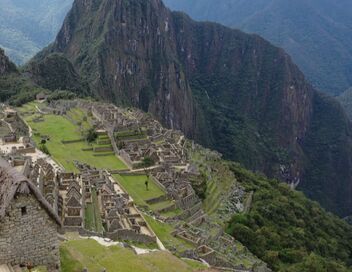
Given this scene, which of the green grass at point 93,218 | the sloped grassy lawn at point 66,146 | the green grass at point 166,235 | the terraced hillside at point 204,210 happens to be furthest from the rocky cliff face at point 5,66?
the green grass at point 93,218

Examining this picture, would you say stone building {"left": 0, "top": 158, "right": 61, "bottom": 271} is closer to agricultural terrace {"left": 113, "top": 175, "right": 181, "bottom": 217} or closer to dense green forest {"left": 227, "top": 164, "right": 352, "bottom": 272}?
agricultural terrace {"left": 113, "top": 175, "right": 181, "bottom": 217}

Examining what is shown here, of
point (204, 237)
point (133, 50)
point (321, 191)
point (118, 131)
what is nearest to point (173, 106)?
point (133, 50)

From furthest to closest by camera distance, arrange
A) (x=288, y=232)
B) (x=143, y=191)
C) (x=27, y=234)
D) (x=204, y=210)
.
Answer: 1. (x=288, y=232)
2. (x=204, y=210)
3. (x=143, y=191)
4. (x=27, y=234)

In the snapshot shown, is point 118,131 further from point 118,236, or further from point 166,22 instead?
point 166,22

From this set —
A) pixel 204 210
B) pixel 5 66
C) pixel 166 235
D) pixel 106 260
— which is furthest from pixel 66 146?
pixel 5 66

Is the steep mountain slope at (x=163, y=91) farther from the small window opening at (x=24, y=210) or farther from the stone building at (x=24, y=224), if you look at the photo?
the small window opening at (x=24, y=210)

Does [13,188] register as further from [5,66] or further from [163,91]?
[163,91]

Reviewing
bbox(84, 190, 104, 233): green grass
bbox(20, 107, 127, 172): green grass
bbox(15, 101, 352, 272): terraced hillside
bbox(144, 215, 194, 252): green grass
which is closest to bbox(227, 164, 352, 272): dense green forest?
bbox(15, 101, 352, 272): terraced hillside
